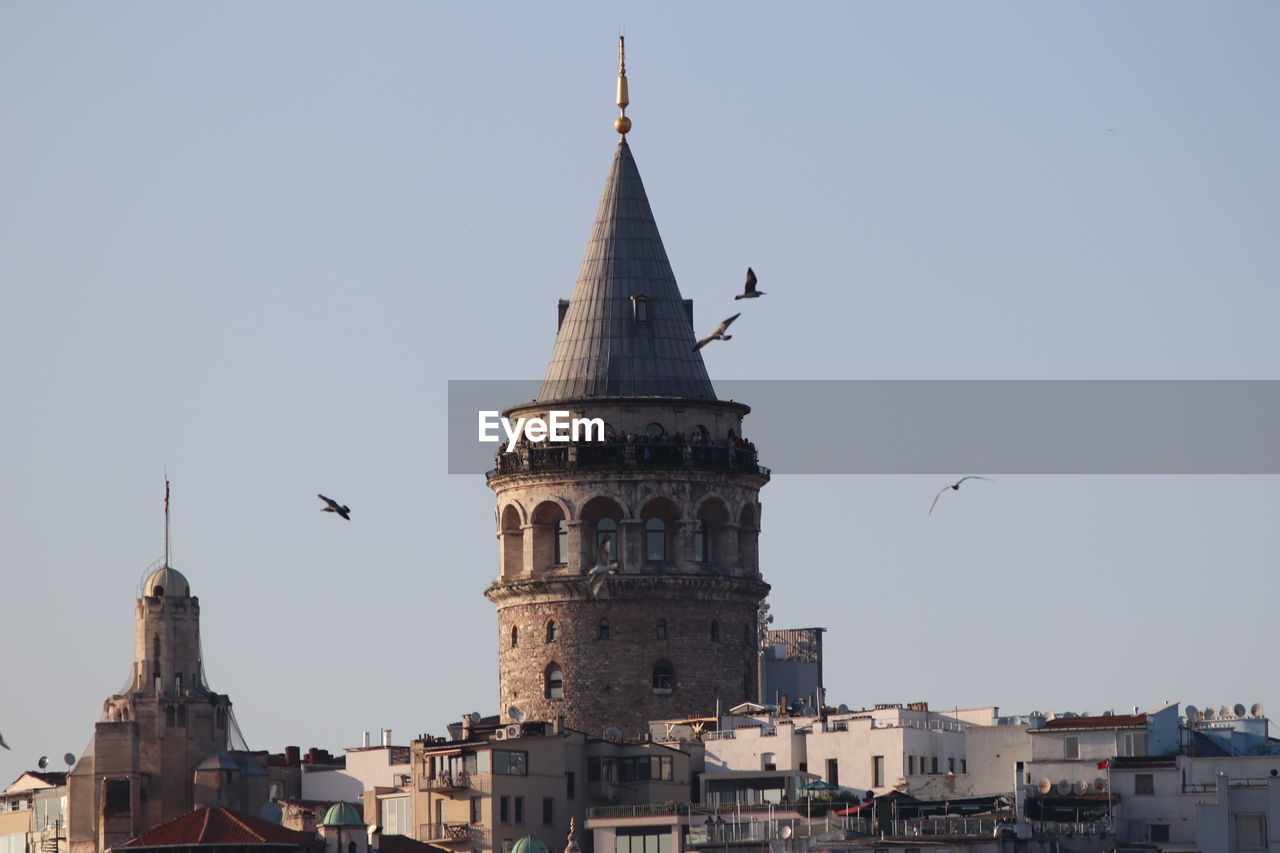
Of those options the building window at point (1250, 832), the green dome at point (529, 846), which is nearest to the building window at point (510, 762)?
the green dome at point (529, 846)

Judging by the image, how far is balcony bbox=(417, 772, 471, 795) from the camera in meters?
140

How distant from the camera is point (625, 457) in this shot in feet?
482

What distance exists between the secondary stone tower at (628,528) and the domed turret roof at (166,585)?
990cm

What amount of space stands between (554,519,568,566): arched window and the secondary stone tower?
1.8 inches

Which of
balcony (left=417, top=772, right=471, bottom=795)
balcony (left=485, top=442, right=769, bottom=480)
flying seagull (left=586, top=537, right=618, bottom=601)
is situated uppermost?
balcony (left=485, top=442, right=769, bottom=480)

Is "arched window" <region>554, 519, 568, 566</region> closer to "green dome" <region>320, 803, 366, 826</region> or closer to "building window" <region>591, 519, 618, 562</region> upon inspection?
"building window" <region>591, 519, 618, 562</region>

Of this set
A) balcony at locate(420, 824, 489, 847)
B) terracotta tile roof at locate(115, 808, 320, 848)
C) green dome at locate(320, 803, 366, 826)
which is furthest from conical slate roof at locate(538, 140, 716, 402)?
terracotta tile roof at locate(115, 808, 320, 848)

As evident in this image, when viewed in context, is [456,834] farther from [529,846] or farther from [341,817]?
[529,846]

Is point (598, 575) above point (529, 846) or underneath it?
above

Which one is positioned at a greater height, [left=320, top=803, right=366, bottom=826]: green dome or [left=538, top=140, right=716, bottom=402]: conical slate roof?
[left=538, top=140, right=716, bottom=402]: conical slate roof

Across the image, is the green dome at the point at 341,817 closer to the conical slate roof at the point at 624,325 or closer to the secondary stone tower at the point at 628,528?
the secondary stone tower at the point at 628,528

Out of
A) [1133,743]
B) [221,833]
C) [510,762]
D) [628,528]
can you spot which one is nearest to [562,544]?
[628,528]

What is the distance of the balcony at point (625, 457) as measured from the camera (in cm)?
14700

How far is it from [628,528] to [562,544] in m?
2.35
